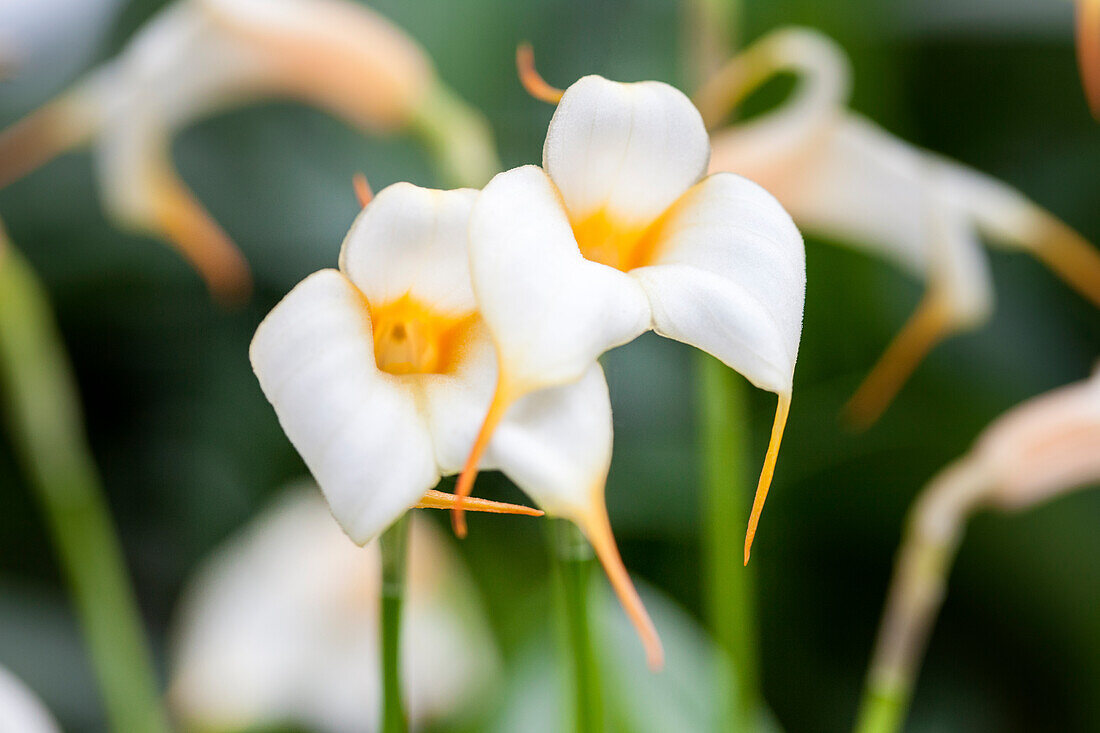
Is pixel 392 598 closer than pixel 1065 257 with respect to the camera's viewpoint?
Yes

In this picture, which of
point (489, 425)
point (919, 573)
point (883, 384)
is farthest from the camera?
point (883, 384)

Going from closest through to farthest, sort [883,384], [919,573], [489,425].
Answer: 1. [489,425]
2. [919,573]
3. [883,384]

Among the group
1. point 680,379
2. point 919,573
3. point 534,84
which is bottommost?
point 680,379

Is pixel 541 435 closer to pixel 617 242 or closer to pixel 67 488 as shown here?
pixel 617 242

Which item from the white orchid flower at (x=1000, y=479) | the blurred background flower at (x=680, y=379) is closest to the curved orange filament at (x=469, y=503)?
the white orchid flower at (x=1000, y=479)

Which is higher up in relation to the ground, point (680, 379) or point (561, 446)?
point (561, 446)

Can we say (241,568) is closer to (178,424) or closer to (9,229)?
(178,424)

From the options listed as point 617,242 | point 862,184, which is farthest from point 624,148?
point 862,184
